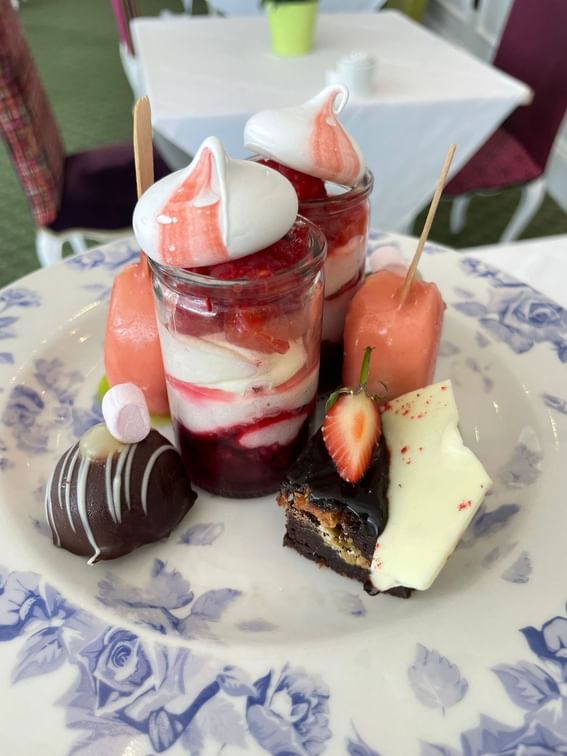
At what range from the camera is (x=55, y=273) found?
1.13 m

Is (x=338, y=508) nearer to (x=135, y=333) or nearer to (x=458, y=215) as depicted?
(x=135, y=333)

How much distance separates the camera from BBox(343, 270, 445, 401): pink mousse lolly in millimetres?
815

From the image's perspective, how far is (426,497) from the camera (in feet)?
2.18

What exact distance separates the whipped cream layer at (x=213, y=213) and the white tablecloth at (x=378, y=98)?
40.7 inches

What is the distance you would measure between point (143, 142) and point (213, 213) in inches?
7.9

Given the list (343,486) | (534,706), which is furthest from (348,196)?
(534,706)

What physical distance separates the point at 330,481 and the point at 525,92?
1457 mm

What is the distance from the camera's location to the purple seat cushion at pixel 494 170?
6.34ft

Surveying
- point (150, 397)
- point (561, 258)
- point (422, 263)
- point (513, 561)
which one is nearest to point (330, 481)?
point (513, 561)

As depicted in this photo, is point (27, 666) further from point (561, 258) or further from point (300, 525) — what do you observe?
point (561, 258)

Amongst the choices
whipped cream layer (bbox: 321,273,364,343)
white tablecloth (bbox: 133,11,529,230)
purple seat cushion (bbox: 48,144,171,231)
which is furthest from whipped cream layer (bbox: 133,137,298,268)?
purple seat cushion (bbox: 48,144,171,231)

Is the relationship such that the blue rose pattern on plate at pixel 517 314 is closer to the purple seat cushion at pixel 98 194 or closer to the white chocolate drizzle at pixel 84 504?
the white chocolate drizzle at pixel 84 504

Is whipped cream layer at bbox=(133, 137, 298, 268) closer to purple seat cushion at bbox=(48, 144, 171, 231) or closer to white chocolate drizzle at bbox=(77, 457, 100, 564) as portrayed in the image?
white chocolate drizzle at bbox=(77, 457, 100, 564)

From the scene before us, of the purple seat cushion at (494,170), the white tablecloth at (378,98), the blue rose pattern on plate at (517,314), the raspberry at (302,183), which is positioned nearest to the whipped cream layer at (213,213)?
the raspberry at (302,183)
